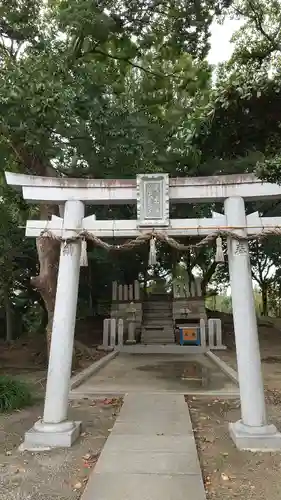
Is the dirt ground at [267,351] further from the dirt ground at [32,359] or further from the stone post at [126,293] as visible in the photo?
the stone post at [126,293]

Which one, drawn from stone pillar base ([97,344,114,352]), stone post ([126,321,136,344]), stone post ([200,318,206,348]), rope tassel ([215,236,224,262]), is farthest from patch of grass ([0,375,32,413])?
stone post ([200,318,206,348])

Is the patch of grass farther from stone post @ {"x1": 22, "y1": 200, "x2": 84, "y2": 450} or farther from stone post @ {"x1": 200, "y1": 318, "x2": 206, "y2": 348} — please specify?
stone post @ {"x1": 200, "y1": 318, "x2": 206, "y2": 348}

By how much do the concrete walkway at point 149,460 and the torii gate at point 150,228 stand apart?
700 millimetres

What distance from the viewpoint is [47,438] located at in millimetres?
5086

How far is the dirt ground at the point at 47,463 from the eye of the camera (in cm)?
393

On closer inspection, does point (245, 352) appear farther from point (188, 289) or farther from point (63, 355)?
point (188, 289)

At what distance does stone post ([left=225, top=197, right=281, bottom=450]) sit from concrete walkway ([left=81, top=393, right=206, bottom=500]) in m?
0.74

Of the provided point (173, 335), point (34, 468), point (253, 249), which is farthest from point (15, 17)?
point (253, 249)

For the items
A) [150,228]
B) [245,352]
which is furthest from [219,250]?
[245,352]

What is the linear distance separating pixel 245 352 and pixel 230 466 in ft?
4.53

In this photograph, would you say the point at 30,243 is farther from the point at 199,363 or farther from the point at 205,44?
the point at 205,44

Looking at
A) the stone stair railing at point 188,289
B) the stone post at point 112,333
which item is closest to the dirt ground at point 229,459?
the stone post at point 112,333

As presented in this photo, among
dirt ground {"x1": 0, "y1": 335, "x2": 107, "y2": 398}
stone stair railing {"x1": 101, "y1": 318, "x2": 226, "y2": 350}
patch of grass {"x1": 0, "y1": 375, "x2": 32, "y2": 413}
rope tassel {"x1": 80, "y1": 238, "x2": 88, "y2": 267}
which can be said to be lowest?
patch of grass {"x1": 0, "y1": 375, "x2": 32, "y2": 413}

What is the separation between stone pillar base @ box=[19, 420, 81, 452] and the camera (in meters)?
5.05
